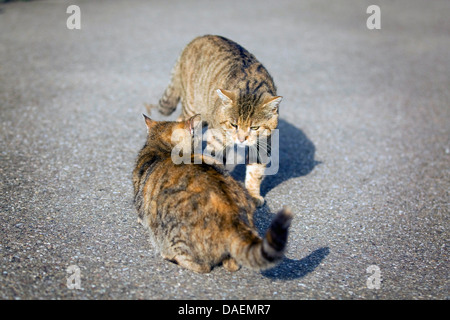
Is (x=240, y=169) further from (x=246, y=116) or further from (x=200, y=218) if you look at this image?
(x=200, y=218)

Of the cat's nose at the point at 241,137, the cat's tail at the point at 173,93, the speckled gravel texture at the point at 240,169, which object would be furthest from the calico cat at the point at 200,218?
the cat's tail at the point at 173,93

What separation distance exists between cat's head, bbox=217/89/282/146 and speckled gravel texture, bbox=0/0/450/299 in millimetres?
765

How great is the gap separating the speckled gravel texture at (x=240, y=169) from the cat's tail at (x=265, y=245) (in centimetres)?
47

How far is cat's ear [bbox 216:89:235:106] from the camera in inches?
166

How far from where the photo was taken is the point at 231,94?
427 centimetres

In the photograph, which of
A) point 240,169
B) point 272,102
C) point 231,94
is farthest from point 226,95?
point 240,169

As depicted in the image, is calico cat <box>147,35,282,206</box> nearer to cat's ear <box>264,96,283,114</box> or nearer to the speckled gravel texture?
cat's ear <box>264,96,283,114</box>

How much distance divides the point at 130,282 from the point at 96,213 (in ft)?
3.69

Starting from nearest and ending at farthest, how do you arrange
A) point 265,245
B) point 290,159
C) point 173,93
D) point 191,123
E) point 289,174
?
point 265,245
point 191,123
point 289,174
point 173,93
point 290,159

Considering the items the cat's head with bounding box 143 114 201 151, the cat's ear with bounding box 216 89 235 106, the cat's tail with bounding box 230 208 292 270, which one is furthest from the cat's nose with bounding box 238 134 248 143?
the cat's tail with bounding box 230 208 292 270

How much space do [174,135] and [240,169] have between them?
152 centimetres

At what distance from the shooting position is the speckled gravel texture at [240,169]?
339cm

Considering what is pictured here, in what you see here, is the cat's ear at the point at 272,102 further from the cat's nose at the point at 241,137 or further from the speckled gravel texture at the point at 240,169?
the speckled gravel texture at the point at 240,169

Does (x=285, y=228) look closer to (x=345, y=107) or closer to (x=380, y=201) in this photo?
(x=380, y=201)
